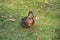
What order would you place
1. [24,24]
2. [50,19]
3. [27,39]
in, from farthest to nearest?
[50,19] → [24,24] → [27,39]

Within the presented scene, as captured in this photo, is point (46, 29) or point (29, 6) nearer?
point (46, 29)

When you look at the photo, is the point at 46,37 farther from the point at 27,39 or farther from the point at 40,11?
the point at 40,11

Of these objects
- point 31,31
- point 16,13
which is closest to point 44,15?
point 16,13

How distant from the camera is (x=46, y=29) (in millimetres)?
8781

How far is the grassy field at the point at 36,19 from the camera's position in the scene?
826 centimetres

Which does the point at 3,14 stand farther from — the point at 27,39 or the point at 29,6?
the point at 27,39

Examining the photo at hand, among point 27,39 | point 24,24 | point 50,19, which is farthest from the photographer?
point 50,19

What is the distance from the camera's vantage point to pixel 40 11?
1057 cm

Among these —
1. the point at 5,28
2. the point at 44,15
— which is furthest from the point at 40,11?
the point at 5,28

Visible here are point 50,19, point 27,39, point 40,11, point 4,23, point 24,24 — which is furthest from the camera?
point 40,11

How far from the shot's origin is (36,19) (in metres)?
9.64

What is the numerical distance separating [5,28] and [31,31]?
0.94m

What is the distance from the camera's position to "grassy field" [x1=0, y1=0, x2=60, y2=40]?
27.1 feet

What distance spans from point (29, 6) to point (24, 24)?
270 cm
